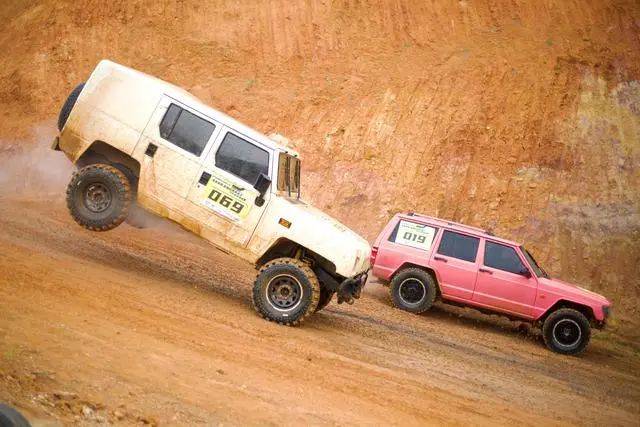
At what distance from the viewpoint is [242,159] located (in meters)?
8.77

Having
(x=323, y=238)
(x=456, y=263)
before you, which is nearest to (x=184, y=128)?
(x=323, y=238)

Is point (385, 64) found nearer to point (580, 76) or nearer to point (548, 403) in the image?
point (580, 76)

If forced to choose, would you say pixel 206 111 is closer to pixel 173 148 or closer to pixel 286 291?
pixel 173 148

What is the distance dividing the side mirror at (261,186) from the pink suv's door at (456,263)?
498cm

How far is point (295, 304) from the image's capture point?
852cm

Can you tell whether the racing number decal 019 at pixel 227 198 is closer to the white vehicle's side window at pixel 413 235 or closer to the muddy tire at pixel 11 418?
the white vehicle's side window at pixel 413 235

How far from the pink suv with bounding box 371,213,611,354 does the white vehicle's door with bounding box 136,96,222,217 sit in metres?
4.99

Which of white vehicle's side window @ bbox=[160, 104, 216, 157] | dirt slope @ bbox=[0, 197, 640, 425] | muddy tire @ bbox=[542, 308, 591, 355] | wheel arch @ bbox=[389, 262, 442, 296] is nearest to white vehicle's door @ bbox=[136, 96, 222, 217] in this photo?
white vehicle's side window @ bbox=[160, 104, 216, 157]

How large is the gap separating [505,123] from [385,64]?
4.45 m

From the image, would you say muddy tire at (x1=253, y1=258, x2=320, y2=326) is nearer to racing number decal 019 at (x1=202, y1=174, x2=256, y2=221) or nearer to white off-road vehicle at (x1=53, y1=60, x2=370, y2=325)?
white off-road vehicle at (x1=53, y1=60, x2=370, y2=325)

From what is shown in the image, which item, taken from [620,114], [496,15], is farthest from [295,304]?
[496,15]

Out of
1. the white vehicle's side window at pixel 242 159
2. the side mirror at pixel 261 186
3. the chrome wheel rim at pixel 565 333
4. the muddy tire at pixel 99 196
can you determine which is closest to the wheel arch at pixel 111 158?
the muddy tire at pixel 99 196

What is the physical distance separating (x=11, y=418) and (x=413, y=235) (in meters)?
9.88

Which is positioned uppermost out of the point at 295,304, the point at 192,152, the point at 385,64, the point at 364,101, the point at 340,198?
the point at 385,64
